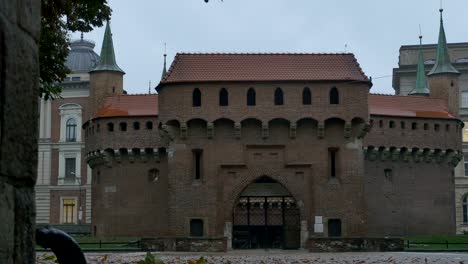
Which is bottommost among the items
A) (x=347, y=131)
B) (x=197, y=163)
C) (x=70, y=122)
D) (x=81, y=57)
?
(x=197, y=163)

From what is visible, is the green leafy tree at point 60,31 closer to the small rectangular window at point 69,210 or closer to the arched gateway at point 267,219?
the arched gateway at point 267,219

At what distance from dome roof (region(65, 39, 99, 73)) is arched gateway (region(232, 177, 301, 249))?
3425 cm

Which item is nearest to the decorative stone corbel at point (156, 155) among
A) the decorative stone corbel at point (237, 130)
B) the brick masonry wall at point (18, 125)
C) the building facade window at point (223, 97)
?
the building facade window at point (223, 97)

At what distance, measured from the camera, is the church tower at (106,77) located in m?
54.3

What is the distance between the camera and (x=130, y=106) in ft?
168

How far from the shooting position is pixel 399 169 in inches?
2025

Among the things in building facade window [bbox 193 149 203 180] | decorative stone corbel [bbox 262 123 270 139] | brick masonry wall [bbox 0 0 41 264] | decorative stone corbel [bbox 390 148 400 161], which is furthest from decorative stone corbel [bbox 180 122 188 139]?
brick masonry wall [bbox 0 0 41 264]

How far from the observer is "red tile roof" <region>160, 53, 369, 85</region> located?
44.6 m

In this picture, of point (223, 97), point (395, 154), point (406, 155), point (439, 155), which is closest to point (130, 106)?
point (223, 97)

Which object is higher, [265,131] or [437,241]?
[265,131]

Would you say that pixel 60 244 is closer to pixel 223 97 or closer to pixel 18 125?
pixel 18 125

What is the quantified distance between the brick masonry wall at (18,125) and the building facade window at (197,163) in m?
41.2

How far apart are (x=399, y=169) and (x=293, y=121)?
10256 millimetres

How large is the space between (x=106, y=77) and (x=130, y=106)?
14.2ft
